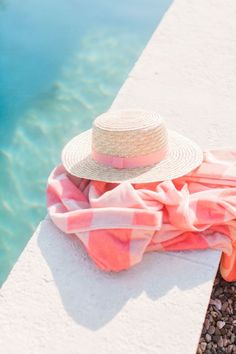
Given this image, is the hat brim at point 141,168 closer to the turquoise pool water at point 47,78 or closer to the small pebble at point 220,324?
the small pebble at point 220,324

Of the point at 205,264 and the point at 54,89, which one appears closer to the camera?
the point at 205,264

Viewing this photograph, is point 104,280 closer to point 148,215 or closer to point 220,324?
point 148,215

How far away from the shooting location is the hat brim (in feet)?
8.21

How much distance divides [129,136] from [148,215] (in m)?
0.36

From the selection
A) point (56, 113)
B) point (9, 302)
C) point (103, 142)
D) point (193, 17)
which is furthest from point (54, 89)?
point (9, 302)

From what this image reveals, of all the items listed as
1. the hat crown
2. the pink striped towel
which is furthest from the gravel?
the hat crown

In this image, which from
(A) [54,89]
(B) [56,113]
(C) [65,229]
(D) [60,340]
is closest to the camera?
(D) [60,340]

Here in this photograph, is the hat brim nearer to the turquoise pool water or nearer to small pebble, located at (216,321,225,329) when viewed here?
small pebble, located at (216,321,225,329)

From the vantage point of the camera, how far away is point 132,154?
2.49m

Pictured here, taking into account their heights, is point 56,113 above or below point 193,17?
below

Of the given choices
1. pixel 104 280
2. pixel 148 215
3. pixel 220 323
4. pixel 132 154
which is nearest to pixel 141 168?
pixel 132 154

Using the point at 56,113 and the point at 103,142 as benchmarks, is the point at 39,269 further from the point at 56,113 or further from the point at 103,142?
the point at 56,113

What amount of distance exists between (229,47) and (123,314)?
90.9 inches

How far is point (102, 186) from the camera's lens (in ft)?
8.37
